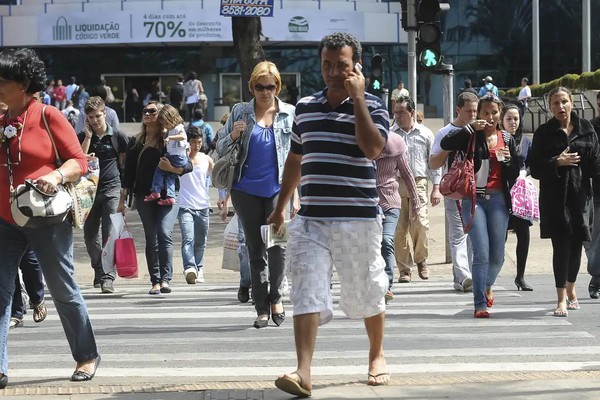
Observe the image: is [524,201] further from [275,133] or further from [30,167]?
[30,167]

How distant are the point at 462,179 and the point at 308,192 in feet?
11.3

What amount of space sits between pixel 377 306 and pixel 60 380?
196 centimetres

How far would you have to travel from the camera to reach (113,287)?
13.3 m

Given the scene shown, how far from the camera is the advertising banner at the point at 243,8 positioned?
1866 centimetres

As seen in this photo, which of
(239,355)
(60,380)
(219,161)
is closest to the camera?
(60,380)

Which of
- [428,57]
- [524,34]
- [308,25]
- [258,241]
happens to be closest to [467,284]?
[258,241]

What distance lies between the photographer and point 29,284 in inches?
408

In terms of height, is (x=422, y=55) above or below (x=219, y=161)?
above

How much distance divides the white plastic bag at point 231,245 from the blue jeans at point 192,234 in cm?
244

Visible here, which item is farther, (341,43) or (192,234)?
A: (192,234)

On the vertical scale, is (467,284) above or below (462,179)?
below

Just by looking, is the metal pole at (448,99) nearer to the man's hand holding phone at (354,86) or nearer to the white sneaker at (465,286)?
the white sneaker at (465,286)

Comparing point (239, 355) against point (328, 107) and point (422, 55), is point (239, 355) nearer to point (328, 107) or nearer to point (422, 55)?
point (328, 107)

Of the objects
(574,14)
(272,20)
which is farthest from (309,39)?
(574,14)
